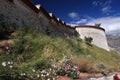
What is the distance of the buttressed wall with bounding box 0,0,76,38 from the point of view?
45.7ft

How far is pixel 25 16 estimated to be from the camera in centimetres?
1691

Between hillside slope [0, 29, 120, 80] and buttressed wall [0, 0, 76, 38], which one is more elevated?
buttressed wall [0, 0, 76, 38]

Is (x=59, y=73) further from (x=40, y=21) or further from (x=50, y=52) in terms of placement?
(x=40, y=21)

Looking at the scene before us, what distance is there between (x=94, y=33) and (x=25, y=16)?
22086mm

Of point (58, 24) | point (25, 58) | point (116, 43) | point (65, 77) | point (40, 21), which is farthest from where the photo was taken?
point (116, 43)

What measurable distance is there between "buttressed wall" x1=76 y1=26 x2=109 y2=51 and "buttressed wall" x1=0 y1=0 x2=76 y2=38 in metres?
12.3

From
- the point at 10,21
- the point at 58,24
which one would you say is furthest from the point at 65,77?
the point at 58,24

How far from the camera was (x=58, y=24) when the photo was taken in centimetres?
2542

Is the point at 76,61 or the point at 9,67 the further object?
the point at 76,61

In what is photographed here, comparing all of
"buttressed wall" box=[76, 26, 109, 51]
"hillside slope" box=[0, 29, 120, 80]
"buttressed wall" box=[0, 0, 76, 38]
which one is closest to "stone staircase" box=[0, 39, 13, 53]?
"hillside slope" box=[0, 29, 120, 80]

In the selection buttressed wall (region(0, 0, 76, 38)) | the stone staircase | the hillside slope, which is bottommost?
the hillside slope

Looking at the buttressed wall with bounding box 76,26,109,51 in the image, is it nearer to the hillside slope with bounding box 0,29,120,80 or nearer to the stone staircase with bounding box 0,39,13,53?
the hillside slope with bounding box 0,29,120,80

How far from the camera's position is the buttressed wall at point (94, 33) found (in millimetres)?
36397

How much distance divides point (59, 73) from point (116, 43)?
368 feet
